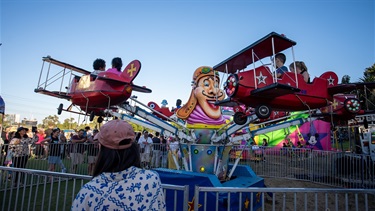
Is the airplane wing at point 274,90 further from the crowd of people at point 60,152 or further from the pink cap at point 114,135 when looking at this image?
the crowd of people at point 60,152

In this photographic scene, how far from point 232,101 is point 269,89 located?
2.95ft

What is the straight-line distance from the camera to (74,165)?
8.72 m

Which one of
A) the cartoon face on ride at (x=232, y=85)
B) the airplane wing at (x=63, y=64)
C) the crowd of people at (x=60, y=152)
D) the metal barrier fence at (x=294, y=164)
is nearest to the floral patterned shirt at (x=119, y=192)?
the cartoon face on ride at (x=232, y=85)

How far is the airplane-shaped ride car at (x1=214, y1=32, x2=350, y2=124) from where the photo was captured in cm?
416

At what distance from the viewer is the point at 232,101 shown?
186 inches

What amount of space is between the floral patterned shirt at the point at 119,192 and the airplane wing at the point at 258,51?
3.24 metres

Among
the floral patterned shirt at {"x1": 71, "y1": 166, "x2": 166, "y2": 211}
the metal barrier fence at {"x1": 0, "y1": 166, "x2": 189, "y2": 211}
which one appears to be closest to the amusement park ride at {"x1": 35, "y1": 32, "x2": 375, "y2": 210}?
the metal barrier fence at {"x1": 0, "y1": 166, "x2": 189, "y2": 211}

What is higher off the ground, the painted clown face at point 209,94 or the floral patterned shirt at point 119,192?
the painted clown face at point 209,94

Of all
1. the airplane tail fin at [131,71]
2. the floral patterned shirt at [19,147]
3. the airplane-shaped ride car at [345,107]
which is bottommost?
the floral patterned shirt at [19,147]

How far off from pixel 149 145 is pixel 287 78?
6664 millimetres

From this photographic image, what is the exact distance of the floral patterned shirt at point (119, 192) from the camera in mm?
1476

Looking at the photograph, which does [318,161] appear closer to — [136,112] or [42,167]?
[136,112]

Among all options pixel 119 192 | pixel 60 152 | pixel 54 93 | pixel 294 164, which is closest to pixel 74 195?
pixel 119 192

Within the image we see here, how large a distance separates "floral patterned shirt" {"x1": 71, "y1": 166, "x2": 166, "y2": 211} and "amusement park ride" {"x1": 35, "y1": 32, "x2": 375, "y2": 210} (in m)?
2.30
